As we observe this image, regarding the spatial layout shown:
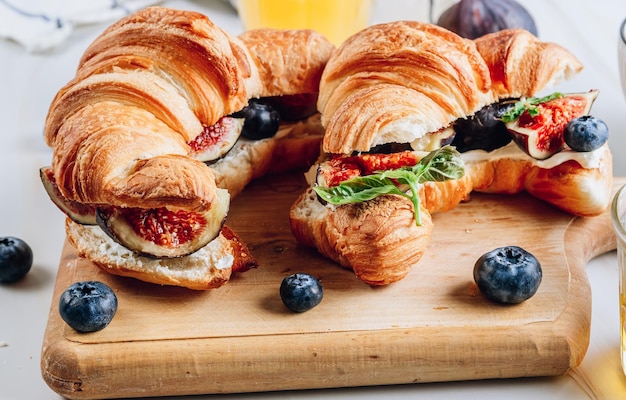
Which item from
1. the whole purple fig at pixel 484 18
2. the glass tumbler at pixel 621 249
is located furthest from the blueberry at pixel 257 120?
the whole purple fig at pixel 484 18

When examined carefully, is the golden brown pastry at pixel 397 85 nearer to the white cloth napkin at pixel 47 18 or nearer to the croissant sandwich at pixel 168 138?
the croissant sandwich at pixel 168 138

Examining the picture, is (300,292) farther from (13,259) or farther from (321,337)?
(13,259)

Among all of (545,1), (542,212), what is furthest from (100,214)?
(545,1)

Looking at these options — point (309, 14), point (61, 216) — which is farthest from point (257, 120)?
point (309, 14)

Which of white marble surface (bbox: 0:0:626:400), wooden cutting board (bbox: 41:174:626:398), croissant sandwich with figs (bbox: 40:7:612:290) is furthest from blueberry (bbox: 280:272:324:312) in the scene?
white marble surface (bbox: 0:0:626:400)

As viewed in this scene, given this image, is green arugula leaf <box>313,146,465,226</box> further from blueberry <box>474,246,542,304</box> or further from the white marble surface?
the white marble surface

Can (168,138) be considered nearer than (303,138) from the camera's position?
Yes
